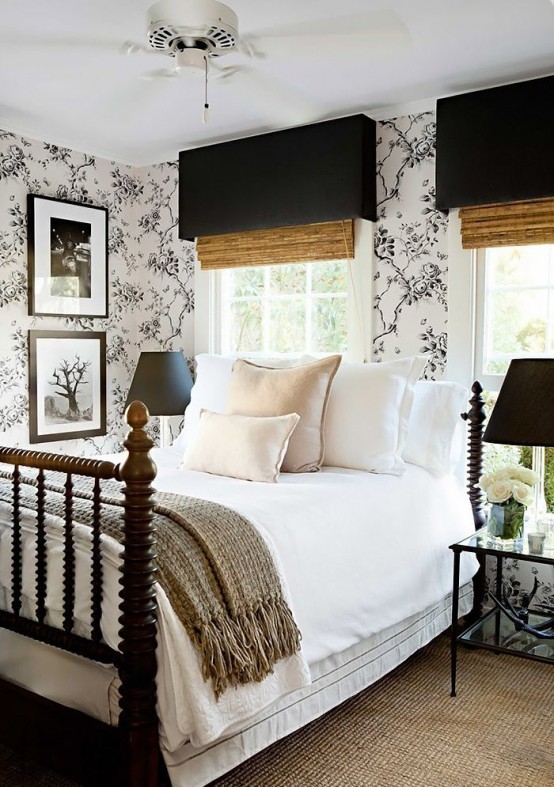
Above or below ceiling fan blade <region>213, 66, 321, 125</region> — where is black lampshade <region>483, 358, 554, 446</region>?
below

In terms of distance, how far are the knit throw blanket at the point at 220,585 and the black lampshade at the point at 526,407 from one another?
0.89 metres

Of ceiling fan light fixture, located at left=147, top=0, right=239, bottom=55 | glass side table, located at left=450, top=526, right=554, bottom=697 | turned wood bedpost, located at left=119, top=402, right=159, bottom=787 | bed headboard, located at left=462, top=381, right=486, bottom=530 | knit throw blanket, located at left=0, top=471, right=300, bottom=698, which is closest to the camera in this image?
turned wood bedpost, located at left=119, top=402, right=159, bottom=787

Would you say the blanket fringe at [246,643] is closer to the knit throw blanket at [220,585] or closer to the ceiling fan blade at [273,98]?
the knit throw blanket at [220,585]

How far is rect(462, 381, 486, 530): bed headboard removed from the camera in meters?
3.19

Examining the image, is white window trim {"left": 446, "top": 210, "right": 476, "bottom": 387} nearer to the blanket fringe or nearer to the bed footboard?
the blanket fringe

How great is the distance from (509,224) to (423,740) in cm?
204

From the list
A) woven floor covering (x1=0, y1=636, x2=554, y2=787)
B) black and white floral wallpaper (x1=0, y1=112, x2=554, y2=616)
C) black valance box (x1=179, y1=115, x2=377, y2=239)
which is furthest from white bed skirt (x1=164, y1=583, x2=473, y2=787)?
black valance box (x1=179, y1=115, x2=377, y2=239)

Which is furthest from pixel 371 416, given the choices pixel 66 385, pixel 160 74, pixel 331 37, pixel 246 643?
pixel 66 385

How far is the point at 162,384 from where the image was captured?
3.93 metres

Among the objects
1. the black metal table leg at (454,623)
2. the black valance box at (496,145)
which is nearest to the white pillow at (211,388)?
the black valance box at (496,145)

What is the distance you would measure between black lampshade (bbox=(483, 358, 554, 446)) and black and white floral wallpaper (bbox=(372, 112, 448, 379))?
99cm

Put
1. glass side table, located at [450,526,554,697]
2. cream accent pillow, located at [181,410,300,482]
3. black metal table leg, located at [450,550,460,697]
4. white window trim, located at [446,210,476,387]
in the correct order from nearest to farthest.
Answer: glass side table, located at [450,526,554,697]
black metal table leg, located at [450,550,460,697]
cream accent pillow, located at [181,410,300,482]
white window trim, located at [446,210,476,387]

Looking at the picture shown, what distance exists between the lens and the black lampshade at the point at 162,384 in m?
3.90

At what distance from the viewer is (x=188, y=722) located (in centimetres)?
175
